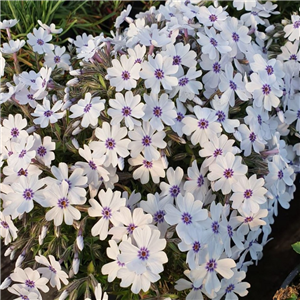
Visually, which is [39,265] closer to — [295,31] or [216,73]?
[216,73]

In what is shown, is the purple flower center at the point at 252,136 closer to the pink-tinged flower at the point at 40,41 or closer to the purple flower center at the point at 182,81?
the purple flower center at the point at 182,81

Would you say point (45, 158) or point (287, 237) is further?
point (287, 237)

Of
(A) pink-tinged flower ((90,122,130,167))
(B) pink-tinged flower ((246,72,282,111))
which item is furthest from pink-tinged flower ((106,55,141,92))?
(B) pink-tinged flower ((246,72,282,111))

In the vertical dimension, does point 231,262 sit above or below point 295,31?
below

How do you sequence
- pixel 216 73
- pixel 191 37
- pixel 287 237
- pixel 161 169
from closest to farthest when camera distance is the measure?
pixel 161 169
pixel 216 73
pixel 191 37
pixel 287 237

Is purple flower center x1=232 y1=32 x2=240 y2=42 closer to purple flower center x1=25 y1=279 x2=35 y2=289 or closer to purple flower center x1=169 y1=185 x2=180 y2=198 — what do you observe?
purple flower center x1=169 y1=185 x2=180 y2=198

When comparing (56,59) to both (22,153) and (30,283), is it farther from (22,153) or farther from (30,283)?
(30,283)

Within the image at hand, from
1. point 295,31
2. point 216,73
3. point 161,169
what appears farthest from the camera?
point 295,31

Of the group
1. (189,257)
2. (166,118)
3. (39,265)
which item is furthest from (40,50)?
(189,257)
